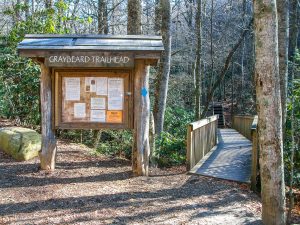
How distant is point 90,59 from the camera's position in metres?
6.27

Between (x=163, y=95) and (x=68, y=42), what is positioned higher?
(x=68, y=42)

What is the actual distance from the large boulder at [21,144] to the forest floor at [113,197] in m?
0.21

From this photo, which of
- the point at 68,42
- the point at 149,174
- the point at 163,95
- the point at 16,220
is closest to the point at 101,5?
the point at 163,95

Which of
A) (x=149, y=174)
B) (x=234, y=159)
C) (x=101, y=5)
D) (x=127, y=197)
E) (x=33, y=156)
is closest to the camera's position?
(x=127, y=197)

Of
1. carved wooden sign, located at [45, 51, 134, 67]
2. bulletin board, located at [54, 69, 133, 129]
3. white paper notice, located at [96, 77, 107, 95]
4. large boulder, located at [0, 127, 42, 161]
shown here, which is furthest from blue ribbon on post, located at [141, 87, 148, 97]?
large boulder, located at [0, 127, 42, 161]

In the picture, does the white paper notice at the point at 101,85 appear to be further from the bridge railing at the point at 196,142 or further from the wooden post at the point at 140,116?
the bridge railing at the point at 196,142

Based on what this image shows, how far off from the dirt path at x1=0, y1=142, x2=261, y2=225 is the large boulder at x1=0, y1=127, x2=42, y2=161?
22 cm

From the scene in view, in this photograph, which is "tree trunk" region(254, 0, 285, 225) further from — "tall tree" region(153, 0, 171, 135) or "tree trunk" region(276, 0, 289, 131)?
"tall tree" region(153, 0, 171, 135)

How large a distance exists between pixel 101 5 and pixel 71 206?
9.49 m

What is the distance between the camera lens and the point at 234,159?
917 cm

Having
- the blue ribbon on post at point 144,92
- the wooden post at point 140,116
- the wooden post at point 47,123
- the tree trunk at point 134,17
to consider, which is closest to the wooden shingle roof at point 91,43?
the wooden post at point 140,116

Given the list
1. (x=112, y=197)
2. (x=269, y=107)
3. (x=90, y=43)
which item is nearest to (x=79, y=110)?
(x=90, y=43)

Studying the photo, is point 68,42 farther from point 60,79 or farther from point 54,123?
point 54,123

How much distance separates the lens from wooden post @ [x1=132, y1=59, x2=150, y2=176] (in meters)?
6.57
